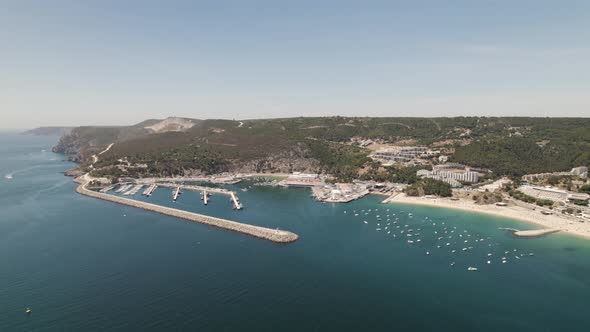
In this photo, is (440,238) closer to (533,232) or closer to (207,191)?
(533,232)

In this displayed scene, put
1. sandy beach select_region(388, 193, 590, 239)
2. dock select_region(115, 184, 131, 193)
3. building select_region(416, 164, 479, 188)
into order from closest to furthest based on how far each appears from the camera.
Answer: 1. sandy beach select_region(388, 193, 590, 239)
2. dock select_region(115, 184, 131, 193)
3. building select_region(416, 164, 479, 188)

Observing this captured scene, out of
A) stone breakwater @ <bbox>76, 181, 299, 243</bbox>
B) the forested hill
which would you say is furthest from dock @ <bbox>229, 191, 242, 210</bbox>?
the forested hill

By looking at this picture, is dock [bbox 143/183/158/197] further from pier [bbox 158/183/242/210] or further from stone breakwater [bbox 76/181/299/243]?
stone breakwater [bbox 76/181/299/243]

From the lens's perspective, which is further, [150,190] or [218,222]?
[150,190]

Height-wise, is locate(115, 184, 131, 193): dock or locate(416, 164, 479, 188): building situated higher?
locate(416, 164, 479, 188): building

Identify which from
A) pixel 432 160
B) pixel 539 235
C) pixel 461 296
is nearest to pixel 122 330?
pixel 461 296

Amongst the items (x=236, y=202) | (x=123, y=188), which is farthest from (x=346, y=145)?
(x=123, y=188)
